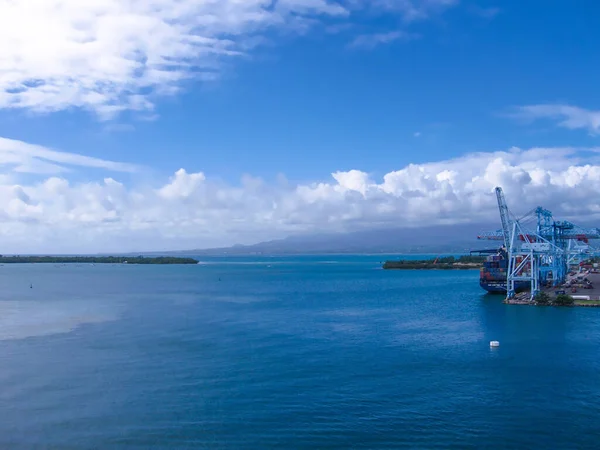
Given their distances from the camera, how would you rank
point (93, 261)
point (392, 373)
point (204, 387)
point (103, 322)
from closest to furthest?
point (204, 387)
point (392, 373)
point (103, 322)
point (93, 261)

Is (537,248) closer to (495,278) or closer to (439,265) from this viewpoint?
(495,278)

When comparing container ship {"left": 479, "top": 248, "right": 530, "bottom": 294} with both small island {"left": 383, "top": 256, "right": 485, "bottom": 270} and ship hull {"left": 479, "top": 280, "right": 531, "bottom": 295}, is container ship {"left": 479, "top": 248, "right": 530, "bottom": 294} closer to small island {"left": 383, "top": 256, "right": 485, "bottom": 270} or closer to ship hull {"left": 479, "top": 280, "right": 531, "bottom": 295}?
ship hull {"left": 479, "top": 280, "right": 531, "bottom": 295}

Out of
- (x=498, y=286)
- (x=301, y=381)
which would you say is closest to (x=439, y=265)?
(x=498, y=286)

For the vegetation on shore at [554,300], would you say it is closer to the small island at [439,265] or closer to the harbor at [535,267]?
the harbor at [535,267]

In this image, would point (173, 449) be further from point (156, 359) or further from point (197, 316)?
point (197, 316)

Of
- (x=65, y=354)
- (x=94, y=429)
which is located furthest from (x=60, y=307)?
(x=94, y=429)

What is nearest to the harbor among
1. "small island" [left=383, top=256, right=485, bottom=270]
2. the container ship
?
the container ship

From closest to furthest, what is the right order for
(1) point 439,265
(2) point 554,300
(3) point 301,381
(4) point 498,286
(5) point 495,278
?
(3) point 301,381 < (2) point 554,300 < (4) point 498,286 < (5) point 495,278 < (1) point 439,265
